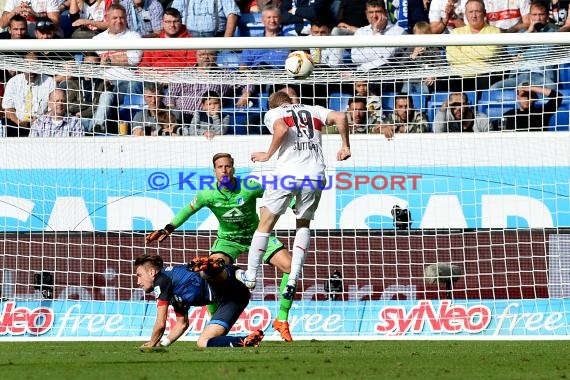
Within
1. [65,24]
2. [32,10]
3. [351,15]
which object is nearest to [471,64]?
[351,15]

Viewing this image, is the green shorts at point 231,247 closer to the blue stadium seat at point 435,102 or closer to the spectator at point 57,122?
the spectator at point 57,122

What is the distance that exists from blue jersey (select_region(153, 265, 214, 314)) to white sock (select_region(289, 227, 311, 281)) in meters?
0.85

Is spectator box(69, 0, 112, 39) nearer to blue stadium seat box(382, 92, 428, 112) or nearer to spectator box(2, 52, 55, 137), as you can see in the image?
spectator box(2, 52, 55, 137)

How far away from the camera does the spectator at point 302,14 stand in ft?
A: 57.4

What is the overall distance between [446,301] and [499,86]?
9.28 ft

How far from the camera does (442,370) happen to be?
28.0 ft

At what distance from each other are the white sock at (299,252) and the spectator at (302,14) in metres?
6.53

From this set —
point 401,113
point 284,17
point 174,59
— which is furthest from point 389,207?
point 284,17

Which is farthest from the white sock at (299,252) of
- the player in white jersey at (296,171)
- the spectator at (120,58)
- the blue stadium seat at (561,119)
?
the blue stadium seat at (561,119)

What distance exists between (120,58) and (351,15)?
4386 mm

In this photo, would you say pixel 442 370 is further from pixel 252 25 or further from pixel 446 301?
pixel 252 25

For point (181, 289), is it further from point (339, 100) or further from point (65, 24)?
point (65, 24)

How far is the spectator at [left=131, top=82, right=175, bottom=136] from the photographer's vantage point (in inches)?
583

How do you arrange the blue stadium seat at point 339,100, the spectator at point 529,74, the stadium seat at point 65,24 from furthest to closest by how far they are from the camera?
1. the stadium seat at point 65,24
2. the blue stadium seat at point 339,100
3. the spectator at point 529,74
